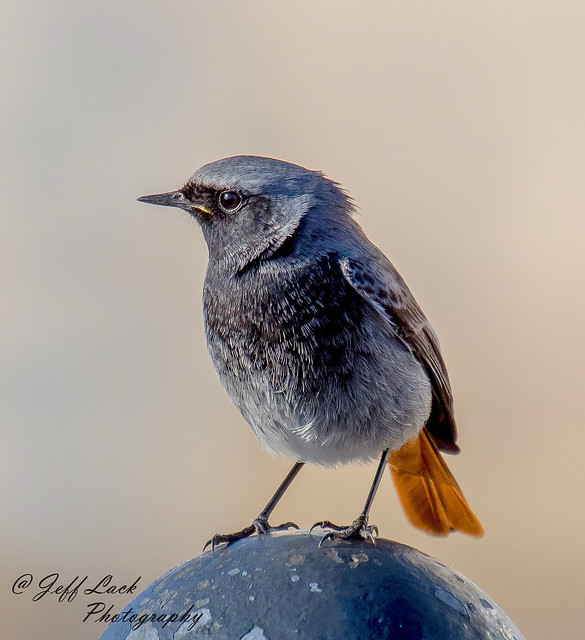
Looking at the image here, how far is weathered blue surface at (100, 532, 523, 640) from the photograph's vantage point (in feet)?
8.16

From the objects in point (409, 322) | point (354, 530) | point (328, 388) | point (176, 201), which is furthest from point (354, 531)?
point (176, 201)

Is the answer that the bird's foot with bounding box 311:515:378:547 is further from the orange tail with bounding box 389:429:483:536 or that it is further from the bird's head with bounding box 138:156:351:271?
the bird's head with bounding box 138:156:351:271

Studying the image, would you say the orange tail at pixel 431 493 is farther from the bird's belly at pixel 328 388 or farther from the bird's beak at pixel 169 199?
the bird's beak at pixel 169 199

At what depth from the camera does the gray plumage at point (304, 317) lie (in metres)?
3.39

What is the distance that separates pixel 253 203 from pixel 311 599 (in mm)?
1693

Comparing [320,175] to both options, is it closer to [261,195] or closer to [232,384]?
[261,195]

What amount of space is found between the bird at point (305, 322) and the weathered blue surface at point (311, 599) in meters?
0.39

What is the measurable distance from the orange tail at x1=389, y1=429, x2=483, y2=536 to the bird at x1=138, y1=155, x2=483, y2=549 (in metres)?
0.38

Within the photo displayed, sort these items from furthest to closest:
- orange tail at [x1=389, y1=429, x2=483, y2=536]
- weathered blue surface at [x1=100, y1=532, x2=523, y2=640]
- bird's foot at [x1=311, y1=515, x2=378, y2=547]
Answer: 1. orange tail at [x1=389, y1=429, x2=483, y2=536]
2. bird's foot at [x1=311, y1=515, x2=378, y2=547]
3. weathered blue surface at [x1=100, y1=532, x2=523, y2=640]

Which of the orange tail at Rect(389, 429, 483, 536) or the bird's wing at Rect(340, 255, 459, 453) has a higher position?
the bird's wing at Rect(340, 255, 459, 453)

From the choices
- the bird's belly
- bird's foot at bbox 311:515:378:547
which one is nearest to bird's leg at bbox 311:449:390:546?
bird's foot at bbox 311:515:378:547

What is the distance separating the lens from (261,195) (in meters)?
3.59

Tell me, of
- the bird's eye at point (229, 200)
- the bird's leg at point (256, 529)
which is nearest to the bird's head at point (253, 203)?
the bird's eye at point (229, 200)

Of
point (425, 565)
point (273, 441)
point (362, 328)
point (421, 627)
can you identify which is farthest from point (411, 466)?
point (421, 627)
